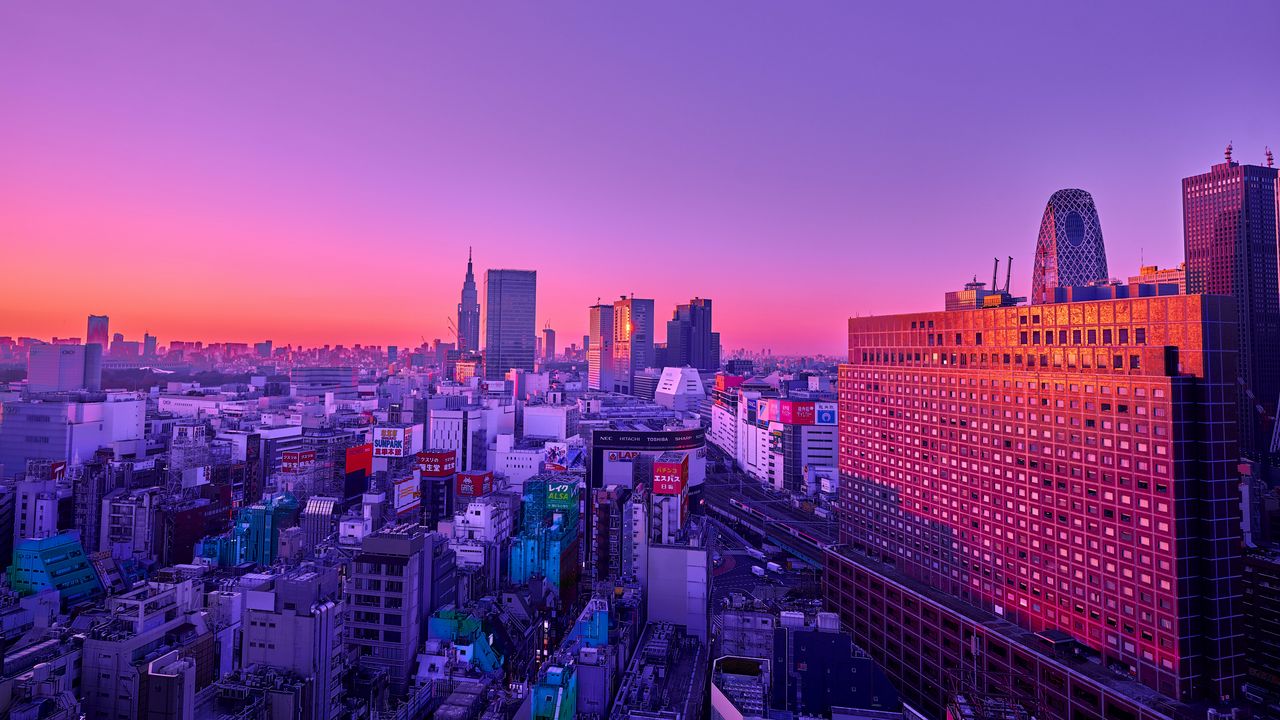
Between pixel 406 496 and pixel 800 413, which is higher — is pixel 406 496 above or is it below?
below

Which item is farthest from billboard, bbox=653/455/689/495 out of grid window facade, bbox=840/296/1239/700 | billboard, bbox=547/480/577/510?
grid window facade, bbox=840/296/1239/700

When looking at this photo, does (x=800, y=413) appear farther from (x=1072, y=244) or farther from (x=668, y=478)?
(x=668, y=478)

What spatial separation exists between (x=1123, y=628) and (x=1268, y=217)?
103454 mm

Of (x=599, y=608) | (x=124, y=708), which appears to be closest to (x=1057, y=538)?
(x=599, y=608)

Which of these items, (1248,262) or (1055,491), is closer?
(1055,491)

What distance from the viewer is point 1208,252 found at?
104312mm

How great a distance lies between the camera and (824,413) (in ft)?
353

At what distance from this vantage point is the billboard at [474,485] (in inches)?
3091

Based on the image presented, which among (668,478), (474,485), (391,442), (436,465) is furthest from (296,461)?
(668,478)

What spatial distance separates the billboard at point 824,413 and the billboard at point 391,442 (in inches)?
2562

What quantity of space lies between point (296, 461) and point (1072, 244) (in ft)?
336

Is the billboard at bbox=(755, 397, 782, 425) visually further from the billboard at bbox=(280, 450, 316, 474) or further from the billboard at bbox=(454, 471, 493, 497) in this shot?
the billboard at bbox=(280, 450, 316, 474)

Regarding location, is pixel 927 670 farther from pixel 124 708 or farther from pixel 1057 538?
pixel 124 708

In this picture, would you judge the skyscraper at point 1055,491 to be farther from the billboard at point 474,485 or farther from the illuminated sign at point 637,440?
the billboard at point 474,485
